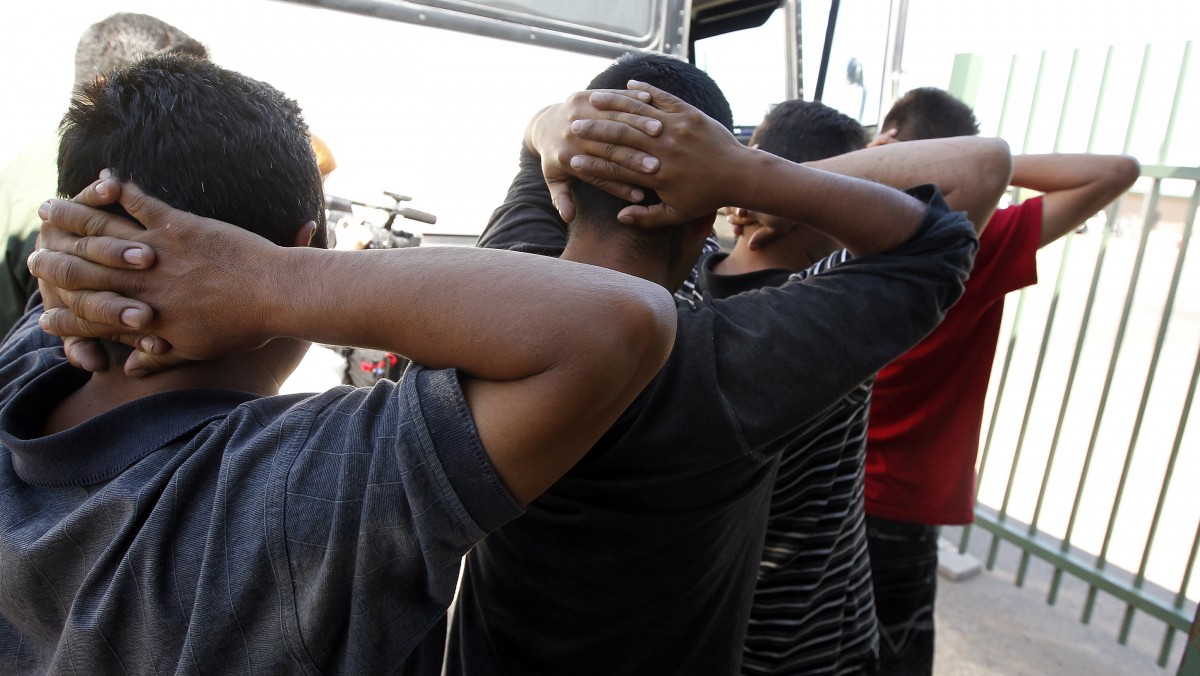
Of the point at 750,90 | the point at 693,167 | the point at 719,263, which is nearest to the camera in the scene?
the point at 693,167

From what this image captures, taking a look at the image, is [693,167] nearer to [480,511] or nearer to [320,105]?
[480,511]

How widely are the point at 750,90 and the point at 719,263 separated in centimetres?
324

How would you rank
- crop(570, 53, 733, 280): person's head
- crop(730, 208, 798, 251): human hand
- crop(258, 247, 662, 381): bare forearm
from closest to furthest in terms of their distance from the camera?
crop(258, 247, 662, 381): bare forearm < crop(570, 53, 733, 280): person's head < crop(730, 208, 798, 251): human hand

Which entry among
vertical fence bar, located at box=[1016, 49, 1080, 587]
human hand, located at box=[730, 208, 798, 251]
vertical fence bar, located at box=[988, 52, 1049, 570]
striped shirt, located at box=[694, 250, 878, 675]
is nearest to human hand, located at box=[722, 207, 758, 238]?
human hand, located at box=[730, 208, 798, 251]

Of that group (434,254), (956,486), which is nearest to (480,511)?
(434,254)

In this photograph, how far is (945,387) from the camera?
2133 millimetres

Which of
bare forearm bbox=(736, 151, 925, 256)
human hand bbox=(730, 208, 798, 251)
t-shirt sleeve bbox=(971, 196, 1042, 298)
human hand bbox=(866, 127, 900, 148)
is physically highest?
human hand bbox=(866, 127, 900, 148)

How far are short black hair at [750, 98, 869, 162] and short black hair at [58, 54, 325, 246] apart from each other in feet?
3.72

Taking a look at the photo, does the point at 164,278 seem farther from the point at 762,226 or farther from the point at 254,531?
the point at 762,226

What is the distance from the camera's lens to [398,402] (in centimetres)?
80

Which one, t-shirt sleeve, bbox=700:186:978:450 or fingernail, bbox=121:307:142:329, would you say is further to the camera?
t-shirt sleeve, bbox=700:186:978:450

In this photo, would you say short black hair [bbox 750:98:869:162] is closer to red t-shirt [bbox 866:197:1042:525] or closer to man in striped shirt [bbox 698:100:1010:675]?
man in striped shirt [bbox 698:100:1010:675]

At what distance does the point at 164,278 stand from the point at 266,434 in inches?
7.6

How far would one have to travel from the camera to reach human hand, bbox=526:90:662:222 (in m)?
1.05
